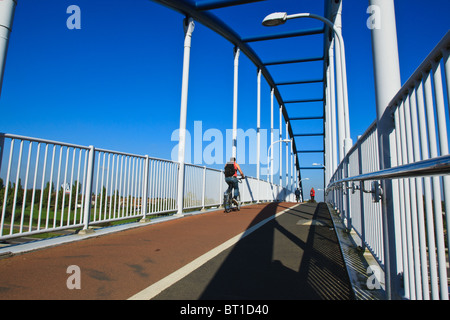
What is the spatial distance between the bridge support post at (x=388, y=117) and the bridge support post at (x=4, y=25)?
3.52m

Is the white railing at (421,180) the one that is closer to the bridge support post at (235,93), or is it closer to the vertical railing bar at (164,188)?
the vertical railing bar at (164,188)

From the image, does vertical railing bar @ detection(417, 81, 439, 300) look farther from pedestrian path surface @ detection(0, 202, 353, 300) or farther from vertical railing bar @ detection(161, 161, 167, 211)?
vertical railing bar @ detection(161, 161, 167, 211)

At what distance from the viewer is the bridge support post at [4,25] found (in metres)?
2.90

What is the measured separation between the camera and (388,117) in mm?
1900

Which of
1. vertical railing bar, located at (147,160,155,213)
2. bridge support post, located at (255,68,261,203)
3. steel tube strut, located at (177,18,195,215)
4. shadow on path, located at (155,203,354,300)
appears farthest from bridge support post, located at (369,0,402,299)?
A: bridge support post, located at (255,68,261,203)

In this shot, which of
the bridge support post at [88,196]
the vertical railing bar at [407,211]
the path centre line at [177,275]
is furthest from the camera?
the bridge support post at [88,196]

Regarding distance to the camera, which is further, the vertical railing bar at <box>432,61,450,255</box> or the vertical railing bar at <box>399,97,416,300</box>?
the vertical railing bar at <box>399,97,416,300</box>

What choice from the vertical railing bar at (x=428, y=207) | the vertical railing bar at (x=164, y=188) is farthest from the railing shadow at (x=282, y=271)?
the vertical railing bar at (x=164, y=188)

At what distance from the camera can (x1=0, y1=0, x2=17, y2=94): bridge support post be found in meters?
2.90

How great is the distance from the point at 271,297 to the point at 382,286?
849 millimetres

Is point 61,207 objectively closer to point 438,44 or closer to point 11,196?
point 11,196

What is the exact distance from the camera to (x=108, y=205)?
4840 millimetres

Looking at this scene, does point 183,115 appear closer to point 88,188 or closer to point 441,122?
point 88,188

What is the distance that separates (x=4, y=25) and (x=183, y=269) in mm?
3126
